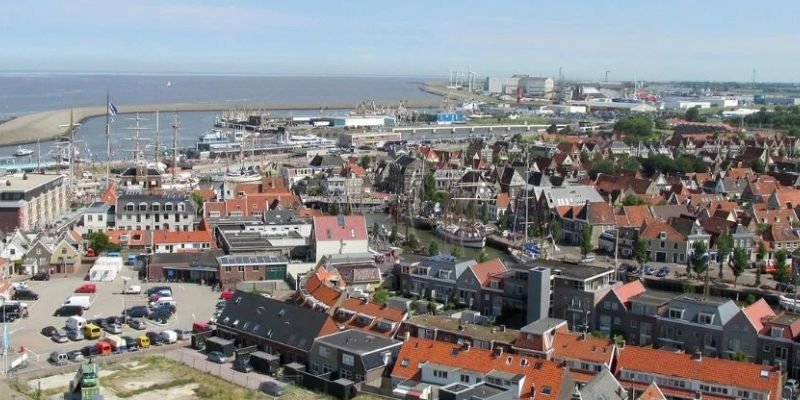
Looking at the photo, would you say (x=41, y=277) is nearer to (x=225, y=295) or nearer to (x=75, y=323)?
(x=225, y=295)

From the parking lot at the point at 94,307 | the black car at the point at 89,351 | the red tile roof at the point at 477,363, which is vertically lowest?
the parking lot at the point at 94,307

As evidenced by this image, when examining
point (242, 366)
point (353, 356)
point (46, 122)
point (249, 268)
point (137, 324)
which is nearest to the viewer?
point (353, 356)

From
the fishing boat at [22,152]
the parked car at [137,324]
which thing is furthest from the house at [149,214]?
the fishing boat at [22,152]

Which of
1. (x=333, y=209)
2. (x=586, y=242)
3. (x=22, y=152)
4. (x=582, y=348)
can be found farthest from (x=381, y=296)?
(x=22, y=152)

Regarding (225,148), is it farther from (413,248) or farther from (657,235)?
(657,235)

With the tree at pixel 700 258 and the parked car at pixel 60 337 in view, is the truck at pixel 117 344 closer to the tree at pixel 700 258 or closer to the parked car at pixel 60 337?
the parked car at pixel 60 337

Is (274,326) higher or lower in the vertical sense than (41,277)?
higher

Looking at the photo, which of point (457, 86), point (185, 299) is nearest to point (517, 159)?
point (185, 299)
